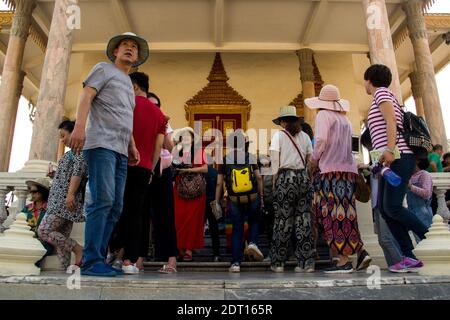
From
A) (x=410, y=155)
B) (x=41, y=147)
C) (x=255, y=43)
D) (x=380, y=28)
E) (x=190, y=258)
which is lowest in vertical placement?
(x=190, y=258)

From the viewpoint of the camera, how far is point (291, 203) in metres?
3.87

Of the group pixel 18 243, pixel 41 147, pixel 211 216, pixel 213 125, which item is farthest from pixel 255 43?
pixel 18 243

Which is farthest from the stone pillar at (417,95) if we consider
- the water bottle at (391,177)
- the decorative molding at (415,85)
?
the water bottle at (391,177)

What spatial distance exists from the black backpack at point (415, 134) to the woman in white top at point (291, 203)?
3.58ft

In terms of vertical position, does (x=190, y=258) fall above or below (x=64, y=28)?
below

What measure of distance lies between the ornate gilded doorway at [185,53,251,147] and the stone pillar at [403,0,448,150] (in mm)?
5261

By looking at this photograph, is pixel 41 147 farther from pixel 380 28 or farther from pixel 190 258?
pixel 380 28

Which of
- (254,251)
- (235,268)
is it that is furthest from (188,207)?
(235,268)

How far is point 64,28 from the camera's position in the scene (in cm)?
730

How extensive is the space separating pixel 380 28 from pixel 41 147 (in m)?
6.13

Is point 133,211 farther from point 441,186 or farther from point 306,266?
point 441,186

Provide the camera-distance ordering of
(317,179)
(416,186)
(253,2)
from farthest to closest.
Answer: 1. (253,2)
2. (416,186)
3. (317,179)

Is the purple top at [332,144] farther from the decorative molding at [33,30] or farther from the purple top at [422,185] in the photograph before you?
the decorative molding at [33,30]

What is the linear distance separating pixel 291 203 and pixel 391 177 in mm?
1122
